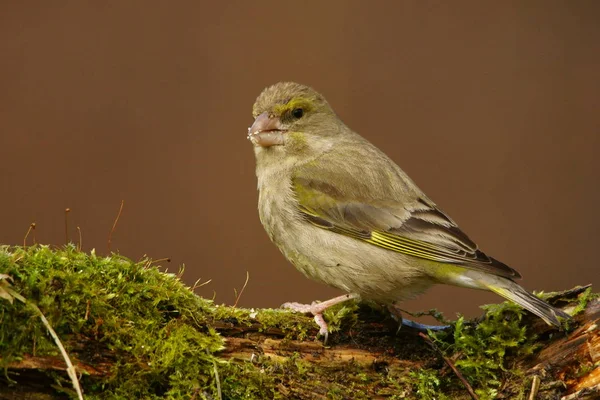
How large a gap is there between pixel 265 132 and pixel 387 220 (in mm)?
1333

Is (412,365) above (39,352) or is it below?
below

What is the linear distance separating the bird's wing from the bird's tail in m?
0.31

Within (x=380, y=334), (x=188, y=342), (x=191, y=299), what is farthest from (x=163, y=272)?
(x=380, y=334)

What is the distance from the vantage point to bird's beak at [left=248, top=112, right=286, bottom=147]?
18.1 ft

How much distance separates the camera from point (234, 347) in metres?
3.56

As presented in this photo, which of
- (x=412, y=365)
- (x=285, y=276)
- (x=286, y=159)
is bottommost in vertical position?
(x=285, y=276)

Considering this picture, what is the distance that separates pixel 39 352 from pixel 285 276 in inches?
174

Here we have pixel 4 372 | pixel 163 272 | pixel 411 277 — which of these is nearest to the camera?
pixel 4 372

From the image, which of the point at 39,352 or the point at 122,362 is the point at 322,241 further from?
the point at 39,352

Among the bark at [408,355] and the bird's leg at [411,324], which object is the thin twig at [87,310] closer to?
the bark at [408,355]

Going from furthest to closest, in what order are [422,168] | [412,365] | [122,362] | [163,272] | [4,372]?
[422,168], [412,365], [163,272], [122,362], [4,372]

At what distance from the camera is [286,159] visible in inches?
218

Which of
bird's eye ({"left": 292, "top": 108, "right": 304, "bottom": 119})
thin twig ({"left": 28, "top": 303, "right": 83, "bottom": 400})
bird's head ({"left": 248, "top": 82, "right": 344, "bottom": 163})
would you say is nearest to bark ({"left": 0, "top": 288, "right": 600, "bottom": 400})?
thin twig ({"left": 28, "top": 303, "right": 83, "bottom": 400})

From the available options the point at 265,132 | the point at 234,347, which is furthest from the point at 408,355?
the point at 265,132
